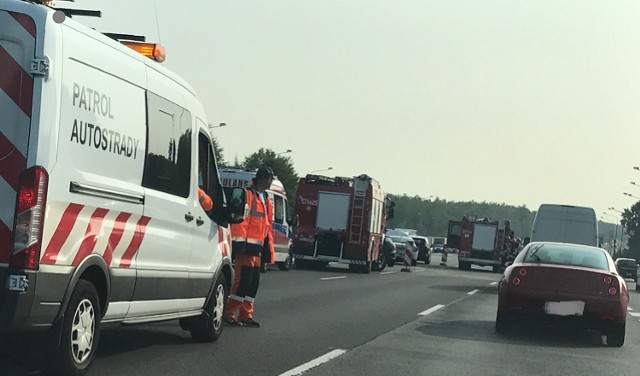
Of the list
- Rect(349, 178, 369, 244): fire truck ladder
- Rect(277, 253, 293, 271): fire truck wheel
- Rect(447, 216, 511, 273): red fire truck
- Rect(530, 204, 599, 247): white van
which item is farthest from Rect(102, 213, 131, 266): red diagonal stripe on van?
Rect(447, 216, 511, 273): red fire truck

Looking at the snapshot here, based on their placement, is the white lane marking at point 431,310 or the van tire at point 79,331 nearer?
the van tire at point 79,331

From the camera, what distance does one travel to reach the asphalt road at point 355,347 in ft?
30.8

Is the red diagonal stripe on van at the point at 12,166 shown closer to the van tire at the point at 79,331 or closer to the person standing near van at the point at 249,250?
the van tire at the point at 79,331

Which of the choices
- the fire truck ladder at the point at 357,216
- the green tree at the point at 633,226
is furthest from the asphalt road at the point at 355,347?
the green tree at the point at 633,226

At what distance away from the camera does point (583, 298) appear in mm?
13594

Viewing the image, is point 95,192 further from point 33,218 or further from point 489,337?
point 489,337

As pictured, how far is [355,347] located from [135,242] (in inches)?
145

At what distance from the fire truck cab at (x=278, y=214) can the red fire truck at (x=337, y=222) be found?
11.9 ft

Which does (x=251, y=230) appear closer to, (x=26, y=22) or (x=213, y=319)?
(x=213, y=319)

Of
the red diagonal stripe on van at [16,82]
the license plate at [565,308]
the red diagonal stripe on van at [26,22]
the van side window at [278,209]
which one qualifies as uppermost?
the red diagonal stripe on van at [26,22]

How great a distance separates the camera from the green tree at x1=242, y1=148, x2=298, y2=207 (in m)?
110

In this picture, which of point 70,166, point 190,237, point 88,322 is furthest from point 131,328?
point 70,166

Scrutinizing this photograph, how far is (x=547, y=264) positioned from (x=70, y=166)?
8375 mm

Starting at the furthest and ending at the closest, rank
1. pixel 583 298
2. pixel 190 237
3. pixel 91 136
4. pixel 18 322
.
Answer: pixel 583 298 → pixel 190 237 → pixel 91 136 → pixel 18 322
